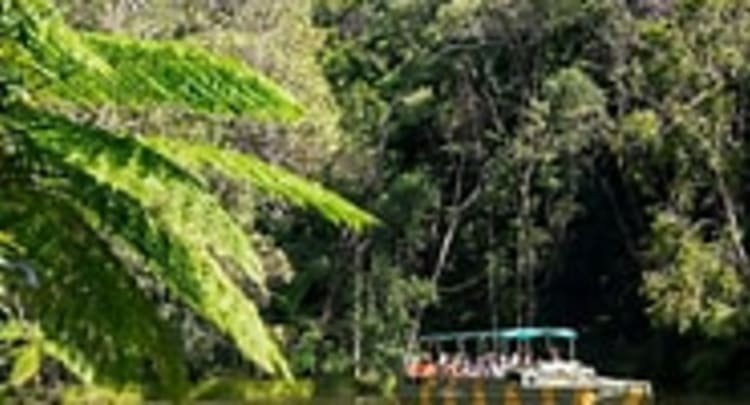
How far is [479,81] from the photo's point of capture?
36219 mm

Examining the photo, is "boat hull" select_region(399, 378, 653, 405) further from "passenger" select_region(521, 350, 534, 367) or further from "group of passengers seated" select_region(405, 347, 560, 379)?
"passenger" select_region(521, 350, 534, 367)

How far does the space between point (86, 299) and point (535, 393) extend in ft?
64.2

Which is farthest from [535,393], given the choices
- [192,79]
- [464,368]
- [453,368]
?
[192,79]

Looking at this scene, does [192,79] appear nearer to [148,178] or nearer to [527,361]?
[148,178]

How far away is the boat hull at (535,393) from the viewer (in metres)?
21.6

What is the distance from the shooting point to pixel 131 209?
2.63 m

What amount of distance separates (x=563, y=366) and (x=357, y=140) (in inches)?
518

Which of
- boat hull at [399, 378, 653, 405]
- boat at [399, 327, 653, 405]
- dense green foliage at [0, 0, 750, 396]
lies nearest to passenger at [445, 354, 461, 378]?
boat at [399, 327, 653, 405]

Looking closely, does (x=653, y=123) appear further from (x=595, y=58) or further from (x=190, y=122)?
(x=190, y=122)

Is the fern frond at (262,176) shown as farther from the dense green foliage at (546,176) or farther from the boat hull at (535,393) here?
the dense green foliage at (546,176)

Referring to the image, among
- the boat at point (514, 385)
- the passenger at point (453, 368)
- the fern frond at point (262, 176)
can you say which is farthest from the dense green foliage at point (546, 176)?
the fern frond at point (262, 176)

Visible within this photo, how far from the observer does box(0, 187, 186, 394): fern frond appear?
8.48 ft

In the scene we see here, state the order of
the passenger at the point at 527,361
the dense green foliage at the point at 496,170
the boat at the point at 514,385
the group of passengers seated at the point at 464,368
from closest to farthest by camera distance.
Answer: the boat at the point at 514,385
the group of passengers seated at the point at 464,368
the passenger at the point at 527,361
the dense green foliage at the point at 496,170

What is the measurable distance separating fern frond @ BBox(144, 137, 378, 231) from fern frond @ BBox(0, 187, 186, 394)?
18 cm
